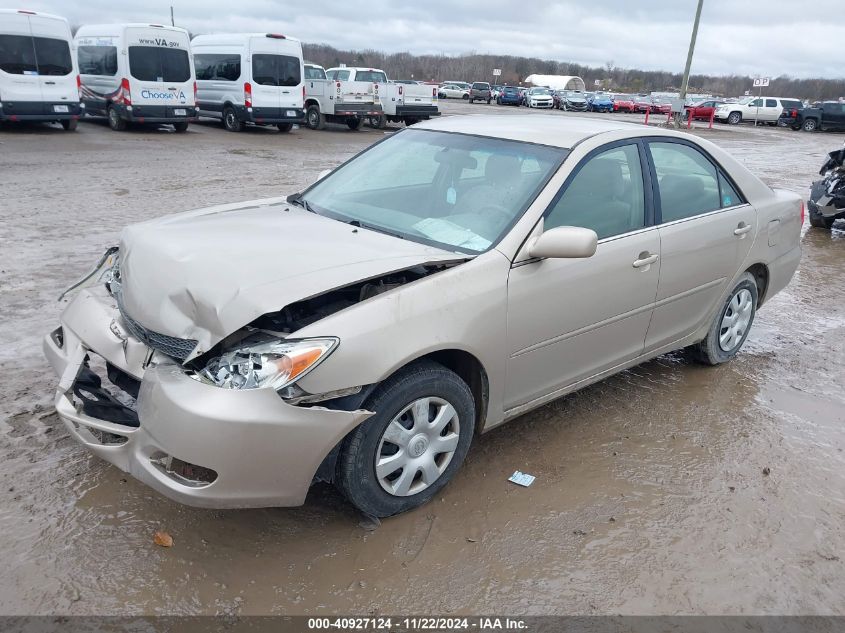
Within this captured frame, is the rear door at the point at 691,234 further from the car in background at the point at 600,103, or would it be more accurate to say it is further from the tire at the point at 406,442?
the car in background at the point at 600,103

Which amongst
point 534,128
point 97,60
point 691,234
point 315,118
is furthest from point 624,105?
point 534,128

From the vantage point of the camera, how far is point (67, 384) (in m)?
2.99

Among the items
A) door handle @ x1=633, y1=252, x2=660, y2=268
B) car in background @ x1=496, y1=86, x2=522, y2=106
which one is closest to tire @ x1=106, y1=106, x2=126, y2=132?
door handle @ x1=633, y1=252, x2=660, y2=268

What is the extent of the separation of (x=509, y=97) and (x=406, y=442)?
46835mm

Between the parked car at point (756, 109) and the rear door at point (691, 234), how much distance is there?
38.4 metres

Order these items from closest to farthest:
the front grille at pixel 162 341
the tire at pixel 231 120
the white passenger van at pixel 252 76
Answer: the front grille at pixel 162 341, the white passenger van at pixel 252 76, the tire at pixel 231 120

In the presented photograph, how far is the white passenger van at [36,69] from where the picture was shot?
14.9 meters

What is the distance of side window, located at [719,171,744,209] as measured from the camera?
4500 millimetres

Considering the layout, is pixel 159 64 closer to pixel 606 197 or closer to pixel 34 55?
pixel 34 55

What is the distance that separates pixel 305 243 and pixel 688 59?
29.9 meters

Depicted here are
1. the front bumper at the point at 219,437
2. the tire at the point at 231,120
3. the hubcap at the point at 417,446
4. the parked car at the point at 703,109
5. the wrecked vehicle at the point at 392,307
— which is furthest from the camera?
the parked car at the point at 703,109

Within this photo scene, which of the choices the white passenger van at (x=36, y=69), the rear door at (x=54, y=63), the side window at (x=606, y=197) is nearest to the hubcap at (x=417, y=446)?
the side window at (x=606, y=197)

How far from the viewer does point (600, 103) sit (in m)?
45.9

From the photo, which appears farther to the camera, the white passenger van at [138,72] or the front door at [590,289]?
the white passenger van at [138,72]
